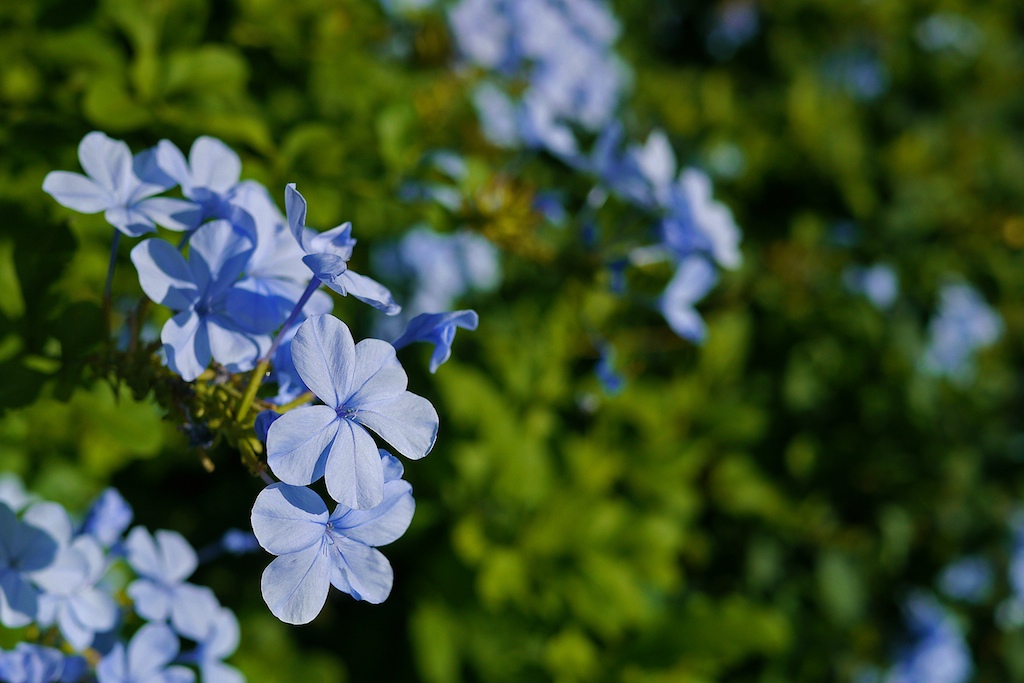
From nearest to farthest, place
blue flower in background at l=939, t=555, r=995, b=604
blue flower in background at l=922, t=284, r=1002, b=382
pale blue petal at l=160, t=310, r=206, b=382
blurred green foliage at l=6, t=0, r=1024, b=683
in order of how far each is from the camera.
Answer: pale blue petal at l=160, t=310, r=206, b=382 < blurred green foliage at l=6, t=0, r=1024, b=683 < blue flower in background at l=939, t=555, r=995, b=604 < blue flower in background at l=922, t=284, r=1002, b=382

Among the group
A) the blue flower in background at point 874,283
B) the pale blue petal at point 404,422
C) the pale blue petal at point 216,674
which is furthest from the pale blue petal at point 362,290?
the blue flower in background at point 874,283

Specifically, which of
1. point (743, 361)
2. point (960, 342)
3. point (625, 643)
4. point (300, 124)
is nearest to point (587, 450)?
point (625, 643)

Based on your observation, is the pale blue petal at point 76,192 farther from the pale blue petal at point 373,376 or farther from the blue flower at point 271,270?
the pale blue petal at point 373,376

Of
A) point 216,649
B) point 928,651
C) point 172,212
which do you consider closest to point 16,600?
point 216,649

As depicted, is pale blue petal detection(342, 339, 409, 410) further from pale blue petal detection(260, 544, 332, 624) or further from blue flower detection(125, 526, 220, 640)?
blue flower detection(125, 526, 220, 640)

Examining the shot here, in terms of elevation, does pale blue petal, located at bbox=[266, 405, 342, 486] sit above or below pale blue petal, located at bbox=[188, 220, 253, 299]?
above

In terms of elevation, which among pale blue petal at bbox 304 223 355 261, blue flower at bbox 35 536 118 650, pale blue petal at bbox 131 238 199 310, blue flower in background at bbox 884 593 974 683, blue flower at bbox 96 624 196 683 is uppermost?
blue flower in background at bbox 884 593 974 683

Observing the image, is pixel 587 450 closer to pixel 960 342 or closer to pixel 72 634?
pixel 72 634

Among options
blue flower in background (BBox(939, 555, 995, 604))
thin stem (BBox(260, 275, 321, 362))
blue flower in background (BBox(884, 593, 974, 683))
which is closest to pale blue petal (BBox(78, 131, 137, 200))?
thin stem (BBox(260, 275, 321, 362))
